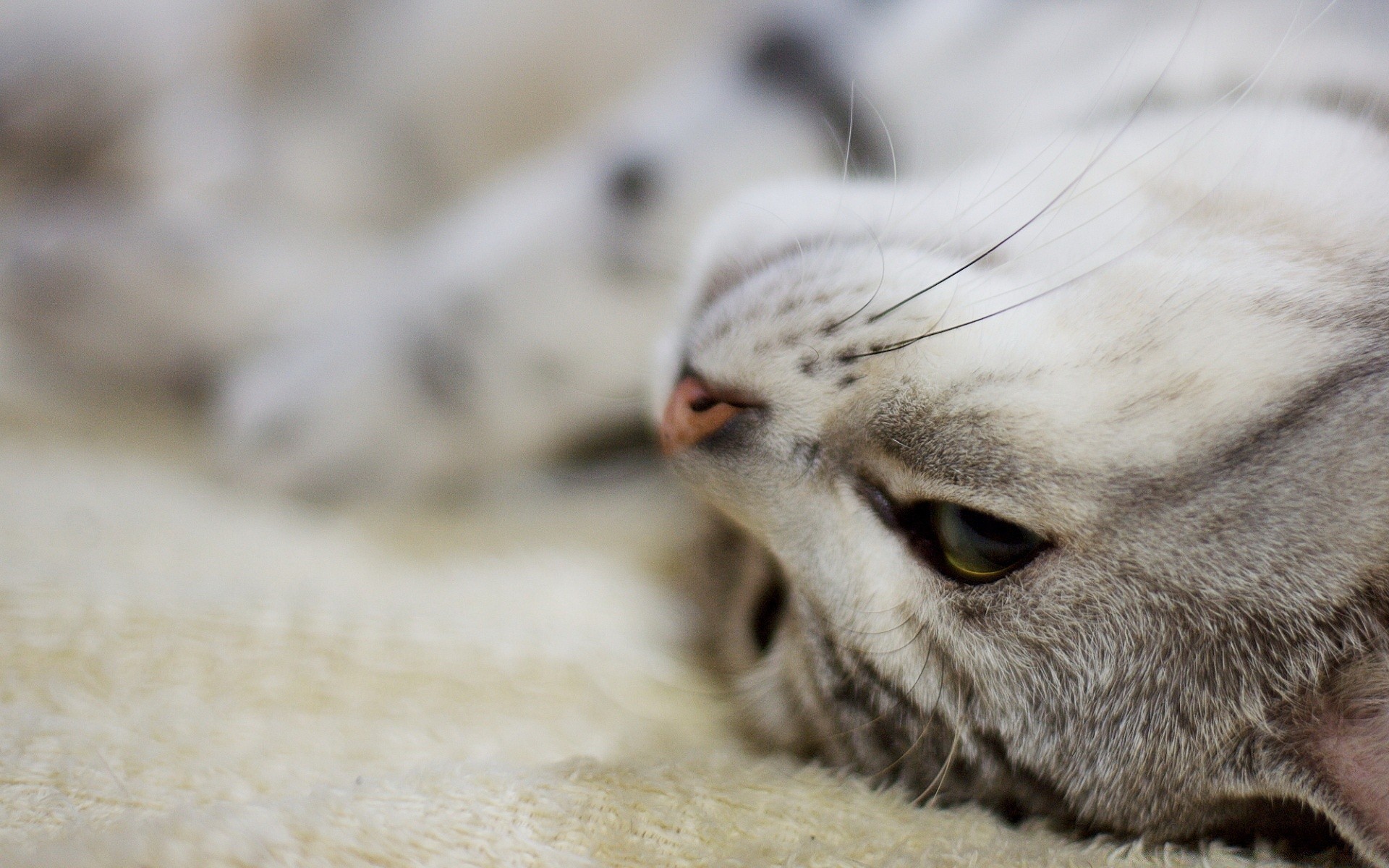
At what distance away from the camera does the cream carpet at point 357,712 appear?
0.57 meters

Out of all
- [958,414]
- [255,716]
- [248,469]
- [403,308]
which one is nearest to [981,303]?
[958,414]

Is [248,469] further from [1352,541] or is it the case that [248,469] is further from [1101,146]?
[1352,541]

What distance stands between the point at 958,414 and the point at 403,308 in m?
0.85

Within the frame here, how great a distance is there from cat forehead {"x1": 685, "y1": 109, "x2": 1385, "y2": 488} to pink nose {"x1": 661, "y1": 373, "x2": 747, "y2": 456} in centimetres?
2

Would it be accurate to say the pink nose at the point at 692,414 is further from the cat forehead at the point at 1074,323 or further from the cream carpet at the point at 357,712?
the cream carpet at the point at 357,712

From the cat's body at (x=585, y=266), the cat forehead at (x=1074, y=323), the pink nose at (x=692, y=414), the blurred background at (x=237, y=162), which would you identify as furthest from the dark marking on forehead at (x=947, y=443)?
the blurred background at (x=237, y=162)

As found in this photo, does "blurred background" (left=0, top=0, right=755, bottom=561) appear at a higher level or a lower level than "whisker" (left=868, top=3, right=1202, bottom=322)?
higher

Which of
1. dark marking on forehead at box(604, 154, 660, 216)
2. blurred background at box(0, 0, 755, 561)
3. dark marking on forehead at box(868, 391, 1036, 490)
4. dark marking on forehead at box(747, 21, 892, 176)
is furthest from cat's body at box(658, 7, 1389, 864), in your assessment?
blurred background at box(0, 0, 755, 561)

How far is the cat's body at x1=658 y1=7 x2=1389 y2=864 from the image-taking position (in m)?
0.61

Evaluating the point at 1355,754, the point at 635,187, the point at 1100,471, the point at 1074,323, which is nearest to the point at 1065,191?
the point at 1074,323

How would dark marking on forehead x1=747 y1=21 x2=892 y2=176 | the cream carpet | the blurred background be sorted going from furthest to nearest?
1. the blurred background
2. dark marking on forehead x1=747 y1=21 x2=892 y2=176
3. the cream carpet

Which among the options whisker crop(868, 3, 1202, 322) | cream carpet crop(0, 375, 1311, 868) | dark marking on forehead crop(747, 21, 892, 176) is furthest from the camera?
dark marking on forehead crop(747, 21, 892, 176)

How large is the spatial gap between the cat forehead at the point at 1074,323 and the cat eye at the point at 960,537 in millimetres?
45

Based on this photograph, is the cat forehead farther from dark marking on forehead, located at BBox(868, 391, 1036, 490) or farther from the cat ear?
the cat ear
